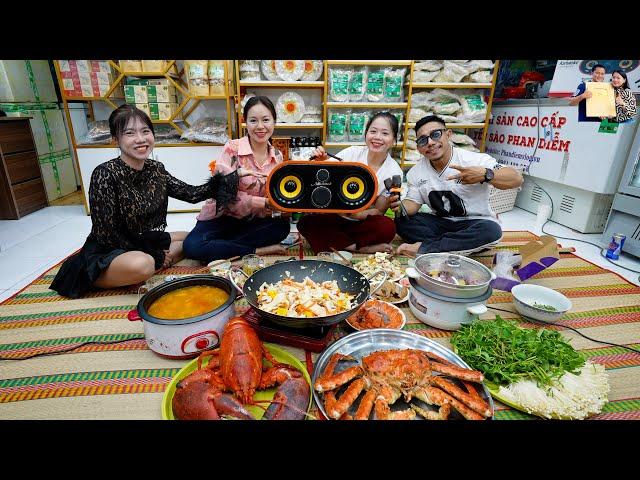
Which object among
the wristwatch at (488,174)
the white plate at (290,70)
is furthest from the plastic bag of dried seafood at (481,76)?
the wristwatch at (488,174)

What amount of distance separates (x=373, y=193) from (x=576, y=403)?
121cm

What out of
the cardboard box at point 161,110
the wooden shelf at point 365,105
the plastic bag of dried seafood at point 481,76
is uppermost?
the plastic bag of dried seafood at point 481,76

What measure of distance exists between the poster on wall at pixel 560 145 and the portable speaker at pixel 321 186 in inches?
96.5

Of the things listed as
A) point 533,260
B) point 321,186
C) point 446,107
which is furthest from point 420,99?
point 321,186

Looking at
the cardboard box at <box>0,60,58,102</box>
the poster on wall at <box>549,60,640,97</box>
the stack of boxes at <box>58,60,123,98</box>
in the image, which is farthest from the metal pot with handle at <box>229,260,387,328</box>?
the cardboard box at <box>0,60,58,102</box>

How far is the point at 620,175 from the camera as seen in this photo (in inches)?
116

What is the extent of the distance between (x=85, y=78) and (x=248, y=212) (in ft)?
8.30

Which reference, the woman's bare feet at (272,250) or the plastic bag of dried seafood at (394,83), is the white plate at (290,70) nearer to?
the plastic bag of dried seafood at (394,83)

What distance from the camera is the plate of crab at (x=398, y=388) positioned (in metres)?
1.00

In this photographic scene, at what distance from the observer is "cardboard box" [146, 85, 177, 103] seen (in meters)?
3.49

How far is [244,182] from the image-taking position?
225cm

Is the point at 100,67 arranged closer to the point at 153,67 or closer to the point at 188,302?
the point at 153,67
